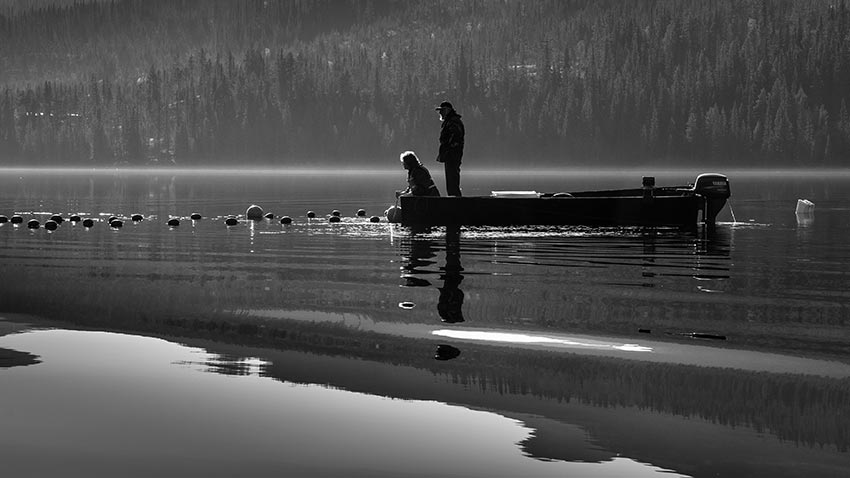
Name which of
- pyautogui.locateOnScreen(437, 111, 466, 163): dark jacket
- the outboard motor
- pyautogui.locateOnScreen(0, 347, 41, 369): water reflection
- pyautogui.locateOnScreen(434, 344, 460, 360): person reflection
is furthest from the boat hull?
pyautogui.locateOnScreen(0, 347, 41, 369): water reflection

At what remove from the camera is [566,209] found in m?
40.6

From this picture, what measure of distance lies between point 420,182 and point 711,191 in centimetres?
1003

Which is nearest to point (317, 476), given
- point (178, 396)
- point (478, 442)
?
point (478, 442)

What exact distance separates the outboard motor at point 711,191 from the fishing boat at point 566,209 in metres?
0.03

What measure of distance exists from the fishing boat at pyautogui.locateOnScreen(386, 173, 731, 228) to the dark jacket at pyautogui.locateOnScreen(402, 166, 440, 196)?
0.75m

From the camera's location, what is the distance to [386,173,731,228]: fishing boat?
133 feet

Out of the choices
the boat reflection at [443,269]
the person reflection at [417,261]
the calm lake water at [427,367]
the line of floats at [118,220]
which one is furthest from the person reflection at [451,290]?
the line of floats at [118,220]

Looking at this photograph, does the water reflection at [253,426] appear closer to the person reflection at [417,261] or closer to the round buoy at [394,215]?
the person reflection at [417,261]

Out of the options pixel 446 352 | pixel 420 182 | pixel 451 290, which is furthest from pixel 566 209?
pixel 446 352

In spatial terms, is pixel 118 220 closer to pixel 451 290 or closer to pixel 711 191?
pixel 711 191

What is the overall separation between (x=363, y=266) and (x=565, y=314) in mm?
9860

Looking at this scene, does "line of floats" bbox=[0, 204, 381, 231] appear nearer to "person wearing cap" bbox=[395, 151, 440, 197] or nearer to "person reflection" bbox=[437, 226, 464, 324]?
"person wearing cap" bbox=[395, 151, 440, 197]

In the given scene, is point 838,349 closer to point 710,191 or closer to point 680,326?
point 680,326

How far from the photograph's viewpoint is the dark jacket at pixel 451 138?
135 feet
